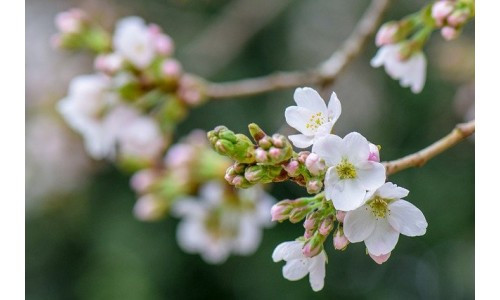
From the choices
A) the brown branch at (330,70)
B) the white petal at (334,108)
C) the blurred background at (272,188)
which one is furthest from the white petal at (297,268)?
the blurred background at (272,188)

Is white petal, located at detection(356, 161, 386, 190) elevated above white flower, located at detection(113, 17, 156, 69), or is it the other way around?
white flower, located at detection(113, 17, 156, 69)

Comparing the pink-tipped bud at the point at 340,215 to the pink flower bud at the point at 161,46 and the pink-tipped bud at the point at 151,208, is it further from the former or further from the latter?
the pink-tipped bud at the point at 151,208

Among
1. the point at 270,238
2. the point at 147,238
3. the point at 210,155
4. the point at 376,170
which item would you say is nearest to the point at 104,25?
the point at 210,155

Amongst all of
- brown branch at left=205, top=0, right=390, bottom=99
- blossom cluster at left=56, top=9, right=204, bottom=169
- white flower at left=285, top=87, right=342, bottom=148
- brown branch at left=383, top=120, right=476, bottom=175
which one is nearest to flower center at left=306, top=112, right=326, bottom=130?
white flower at left=285, top=87, right=342, bottom=148

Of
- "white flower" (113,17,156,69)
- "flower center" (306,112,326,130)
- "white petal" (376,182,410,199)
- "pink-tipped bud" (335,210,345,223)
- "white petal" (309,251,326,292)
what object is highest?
"white flower" (113,17,156,69)

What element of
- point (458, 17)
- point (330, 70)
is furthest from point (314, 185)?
point (330, 70)

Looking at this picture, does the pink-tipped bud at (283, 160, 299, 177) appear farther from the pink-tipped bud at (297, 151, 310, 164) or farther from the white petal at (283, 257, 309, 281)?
the white petal at (283, 257, 309, 281)
